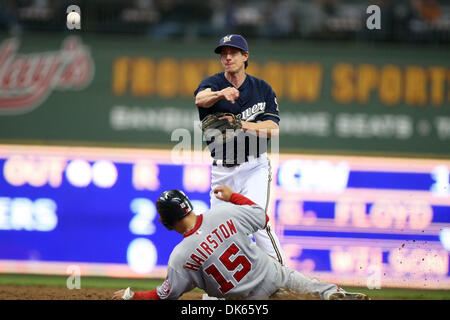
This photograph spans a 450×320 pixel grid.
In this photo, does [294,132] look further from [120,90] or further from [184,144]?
[120,90]

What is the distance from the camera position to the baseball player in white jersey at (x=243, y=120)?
222 inches

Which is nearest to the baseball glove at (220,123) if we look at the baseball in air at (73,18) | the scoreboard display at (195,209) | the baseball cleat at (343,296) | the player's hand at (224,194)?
the player's hand at (224,194)

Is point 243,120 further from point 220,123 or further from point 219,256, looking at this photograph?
point 219,256

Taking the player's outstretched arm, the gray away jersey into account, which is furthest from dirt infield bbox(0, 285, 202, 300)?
the player's outstretched arm

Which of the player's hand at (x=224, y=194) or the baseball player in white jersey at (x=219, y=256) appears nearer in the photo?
the baseball player in white jersey at (x=219, y=256)

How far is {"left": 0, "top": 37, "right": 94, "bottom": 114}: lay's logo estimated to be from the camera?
9.60 metres

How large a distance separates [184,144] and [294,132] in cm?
154

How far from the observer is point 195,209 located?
378 inches

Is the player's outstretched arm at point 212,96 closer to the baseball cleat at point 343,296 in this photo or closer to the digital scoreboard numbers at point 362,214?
the baseball cleat at point 343,296

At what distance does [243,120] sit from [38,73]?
4886 millimetres

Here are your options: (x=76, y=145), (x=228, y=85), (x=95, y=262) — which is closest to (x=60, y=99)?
(x=76, y=145)

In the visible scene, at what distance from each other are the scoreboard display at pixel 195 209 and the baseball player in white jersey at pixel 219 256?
15.1 feet

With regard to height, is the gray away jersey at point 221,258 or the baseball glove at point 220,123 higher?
the baseball glove at point 220,123

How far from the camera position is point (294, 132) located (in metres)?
9.78
